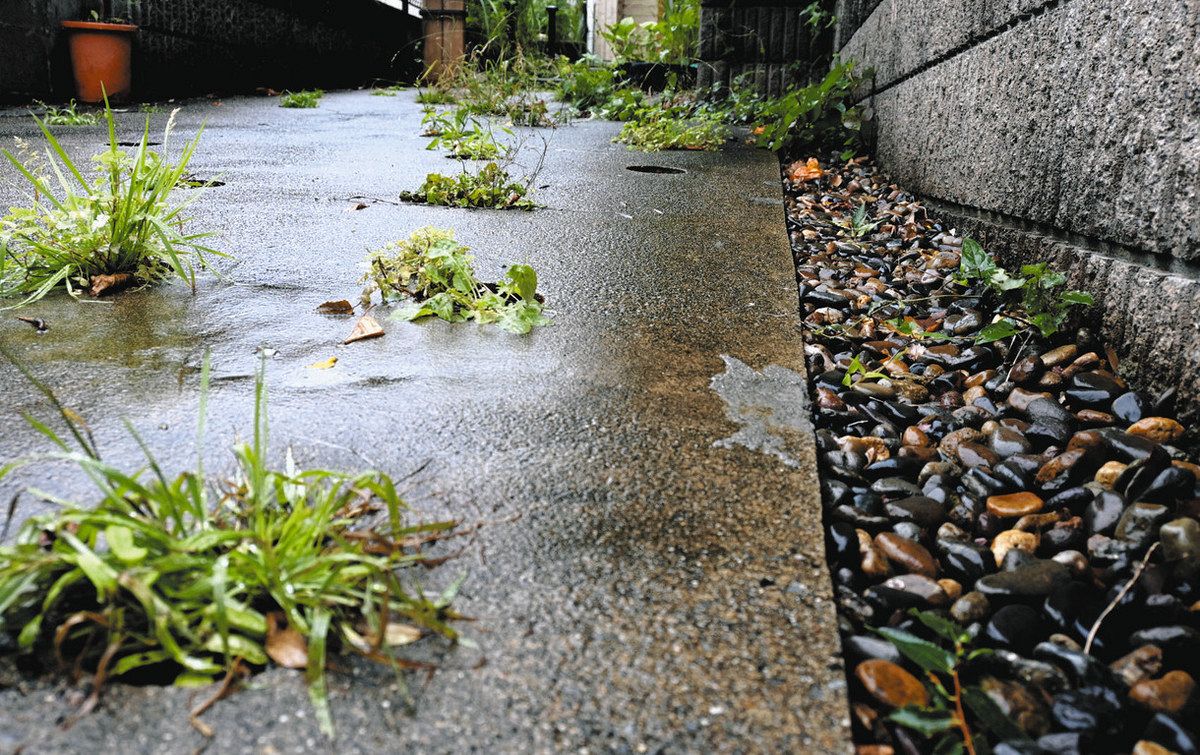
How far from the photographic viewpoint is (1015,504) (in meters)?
1.24

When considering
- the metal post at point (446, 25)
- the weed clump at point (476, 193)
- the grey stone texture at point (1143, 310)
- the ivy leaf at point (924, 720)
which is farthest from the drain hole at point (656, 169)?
the metal post at point (446, 25)

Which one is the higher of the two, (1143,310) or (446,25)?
(446,25)

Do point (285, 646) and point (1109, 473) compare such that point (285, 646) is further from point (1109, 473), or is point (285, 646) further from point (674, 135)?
point (674, 135)

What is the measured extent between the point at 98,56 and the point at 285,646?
6422 millimetres

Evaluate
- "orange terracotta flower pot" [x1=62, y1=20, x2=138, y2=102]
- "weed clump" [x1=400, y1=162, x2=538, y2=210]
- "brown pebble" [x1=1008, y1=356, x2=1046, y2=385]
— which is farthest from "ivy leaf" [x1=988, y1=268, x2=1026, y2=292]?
"orange terracotta flower pot" [x1=62, y1=20, x2=138, y2=102]

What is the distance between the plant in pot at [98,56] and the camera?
5797 millimetres

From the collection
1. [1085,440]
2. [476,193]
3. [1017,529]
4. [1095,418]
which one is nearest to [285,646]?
[1017,529]

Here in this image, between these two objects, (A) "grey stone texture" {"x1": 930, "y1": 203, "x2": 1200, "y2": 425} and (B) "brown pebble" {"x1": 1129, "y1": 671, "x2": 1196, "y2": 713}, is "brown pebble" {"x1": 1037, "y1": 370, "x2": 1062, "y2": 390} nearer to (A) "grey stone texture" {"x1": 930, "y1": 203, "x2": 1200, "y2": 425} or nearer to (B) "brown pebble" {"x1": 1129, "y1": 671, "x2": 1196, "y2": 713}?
(A) "grey stone texture" {"x1": 930, "y1": 203, "x2": 1200, "y2": 425}

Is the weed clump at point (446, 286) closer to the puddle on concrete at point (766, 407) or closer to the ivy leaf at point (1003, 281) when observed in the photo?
the puddle on concrete at point (766, 407)

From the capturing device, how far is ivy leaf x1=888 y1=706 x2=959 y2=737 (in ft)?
2.61

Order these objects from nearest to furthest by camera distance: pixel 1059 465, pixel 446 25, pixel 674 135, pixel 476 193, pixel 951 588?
1. pixel 951 588
2. pixel 1059 465
3. pixel 476 193
4. pixel 674 135
5. pixel 446 25

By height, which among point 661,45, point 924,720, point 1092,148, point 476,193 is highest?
point 661,45

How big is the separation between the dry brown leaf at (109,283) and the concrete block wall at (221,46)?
12.7 ft

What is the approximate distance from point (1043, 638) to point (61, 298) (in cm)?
191
